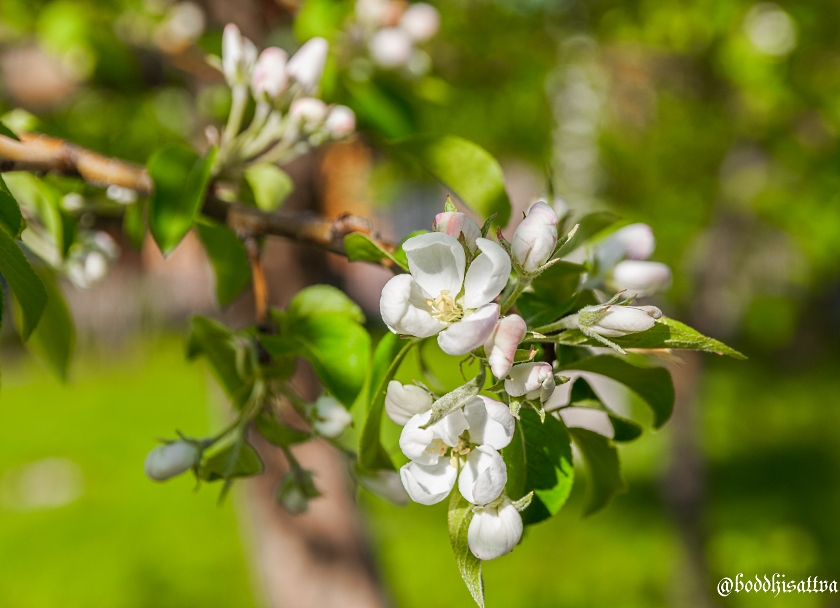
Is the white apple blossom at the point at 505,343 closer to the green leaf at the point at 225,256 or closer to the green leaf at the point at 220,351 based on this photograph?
the green leaf at the point at 220,351

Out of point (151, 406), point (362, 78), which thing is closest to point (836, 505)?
point (362, 78)

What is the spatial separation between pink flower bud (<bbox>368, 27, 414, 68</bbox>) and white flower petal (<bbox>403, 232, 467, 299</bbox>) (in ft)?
2.78

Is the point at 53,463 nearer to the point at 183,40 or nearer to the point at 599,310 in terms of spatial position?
the point at 183,40

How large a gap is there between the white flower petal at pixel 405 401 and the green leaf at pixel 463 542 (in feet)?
0.27

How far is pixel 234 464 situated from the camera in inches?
26.6

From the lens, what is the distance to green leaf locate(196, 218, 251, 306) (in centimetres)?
84

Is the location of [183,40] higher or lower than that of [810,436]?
higher

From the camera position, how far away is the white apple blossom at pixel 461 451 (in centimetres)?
52

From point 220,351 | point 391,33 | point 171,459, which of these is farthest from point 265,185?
point 391,33

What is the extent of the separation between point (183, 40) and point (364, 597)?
1719 millimetres

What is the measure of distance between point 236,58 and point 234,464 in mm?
526

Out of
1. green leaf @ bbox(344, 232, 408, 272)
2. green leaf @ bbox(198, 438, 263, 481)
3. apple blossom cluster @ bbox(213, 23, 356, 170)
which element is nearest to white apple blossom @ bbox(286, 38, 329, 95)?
apple blossom cluster @ bbox(213, 23, 356, 170)

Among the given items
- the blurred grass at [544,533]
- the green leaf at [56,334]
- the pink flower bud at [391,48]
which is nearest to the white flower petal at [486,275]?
the green leaf at [56,334]

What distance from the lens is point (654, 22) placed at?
2.12 meters
